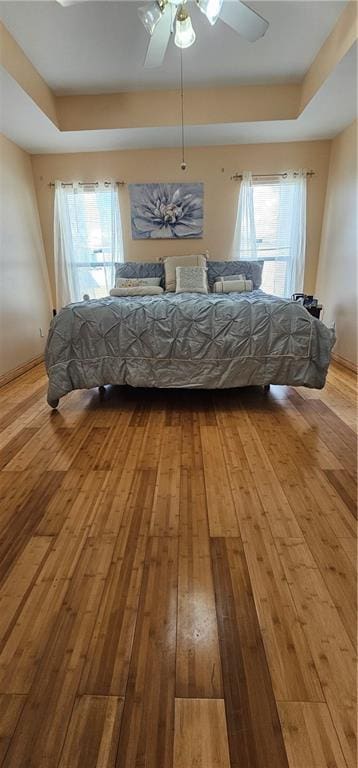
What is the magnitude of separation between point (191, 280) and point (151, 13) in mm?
1950

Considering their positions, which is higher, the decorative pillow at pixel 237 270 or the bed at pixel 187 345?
the decorative pillow at pixel 237 270

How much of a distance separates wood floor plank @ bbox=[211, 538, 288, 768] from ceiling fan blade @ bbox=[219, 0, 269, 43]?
2.77m

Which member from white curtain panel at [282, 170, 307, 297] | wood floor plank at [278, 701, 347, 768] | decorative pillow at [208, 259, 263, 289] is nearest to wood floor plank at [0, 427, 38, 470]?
wood floor plank at [278, 701, 347, 768]

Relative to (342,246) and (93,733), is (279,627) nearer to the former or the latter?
(93,733)

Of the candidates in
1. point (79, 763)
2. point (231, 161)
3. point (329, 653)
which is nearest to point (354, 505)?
point (329, 653)

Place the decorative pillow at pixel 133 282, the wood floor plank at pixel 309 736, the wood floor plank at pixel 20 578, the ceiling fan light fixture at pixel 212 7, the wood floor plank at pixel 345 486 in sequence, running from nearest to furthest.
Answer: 1. the wood floor plank at pixel 309 736
2. the wood floor plank at pixel 20 578
3. the wood floor plank at pixel 345 486
4. the ceiling fan light fixture at pixel 212 7
5. the decorative pillow at pixel 133 282

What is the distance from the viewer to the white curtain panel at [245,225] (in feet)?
13.2

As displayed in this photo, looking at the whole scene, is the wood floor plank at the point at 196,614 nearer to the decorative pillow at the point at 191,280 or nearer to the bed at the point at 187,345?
the bed at the point at 187,345

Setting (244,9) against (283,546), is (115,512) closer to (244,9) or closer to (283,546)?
(283,546)

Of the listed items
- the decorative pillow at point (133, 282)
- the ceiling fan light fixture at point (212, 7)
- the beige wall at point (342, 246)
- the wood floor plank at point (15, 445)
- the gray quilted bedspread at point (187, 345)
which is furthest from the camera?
the decorative pillow at point (133, 282)

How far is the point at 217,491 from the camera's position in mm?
1510

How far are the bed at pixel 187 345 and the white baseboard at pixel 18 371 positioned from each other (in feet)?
3.87

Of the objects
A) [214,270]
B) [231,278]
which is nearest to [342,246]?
[231,278]

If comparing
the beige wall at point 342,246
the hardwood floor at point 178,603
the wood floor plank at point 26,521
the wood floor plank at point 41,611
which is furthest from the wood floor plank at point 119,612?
the beige wall at point 342,246
